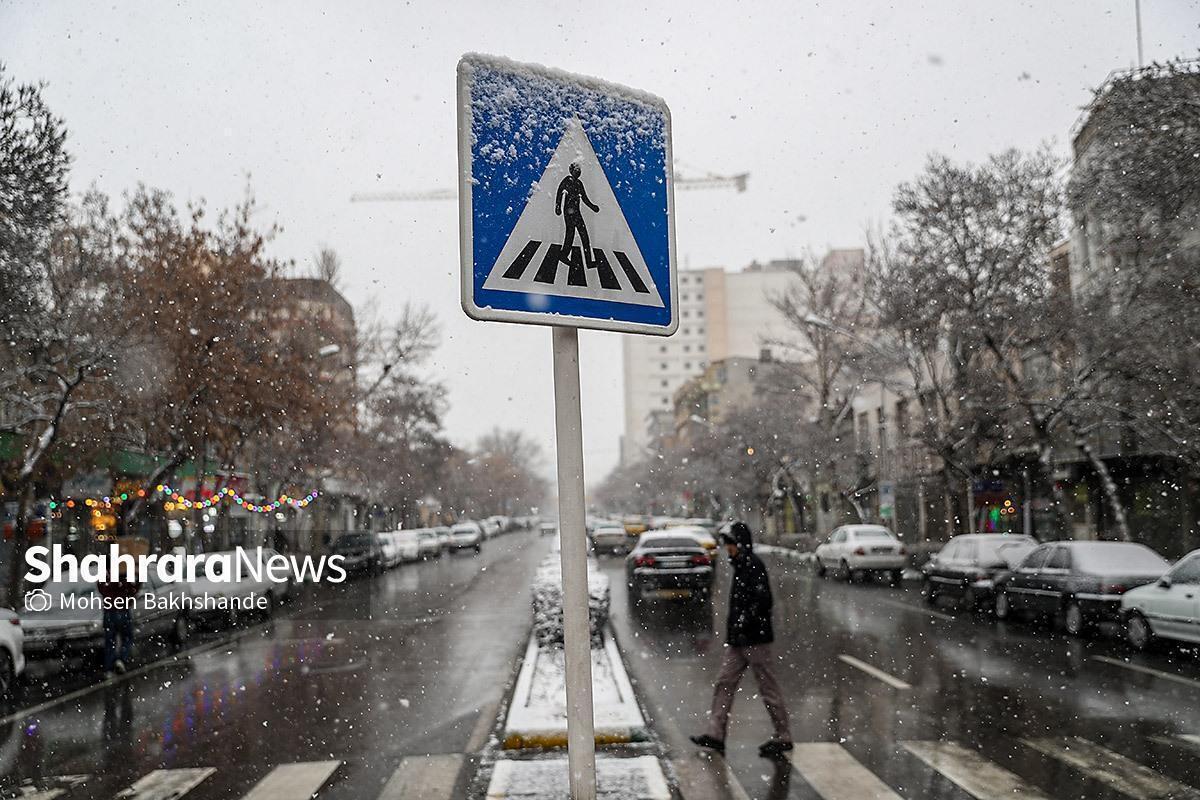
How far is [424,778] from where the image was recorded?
25.4 ft

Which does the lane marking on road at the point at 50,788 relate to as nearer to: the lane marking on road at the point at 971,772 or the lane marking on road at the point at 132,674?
the lane marking on road at the point at 132,674

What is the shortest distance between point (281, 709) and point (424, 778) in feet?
13.8

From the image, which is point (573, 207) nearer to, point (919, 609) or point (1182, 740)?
point (1182, 740)

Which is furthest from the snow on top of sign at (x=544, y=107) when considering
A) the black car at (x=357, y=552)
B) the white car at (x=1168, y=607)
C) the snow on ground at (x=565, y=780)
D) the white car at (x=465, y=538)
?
the white car at (x=465, y=538)

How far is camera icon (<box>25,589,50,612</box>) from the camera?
15.2m

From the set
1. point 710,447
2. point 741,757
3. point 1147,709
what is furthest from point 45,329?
point 710,447

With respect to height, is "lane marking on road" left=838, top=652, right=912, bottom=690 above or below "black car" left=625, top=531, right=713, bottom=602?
below

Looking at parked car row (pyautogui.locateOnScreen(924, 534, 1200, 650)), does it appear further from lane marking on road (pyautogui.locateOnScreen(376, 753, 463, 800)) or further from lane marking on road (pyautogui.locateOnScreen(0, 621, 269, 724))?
lane marking on road (pyautogui.locateOnScreen(0, 621, 269, 724))

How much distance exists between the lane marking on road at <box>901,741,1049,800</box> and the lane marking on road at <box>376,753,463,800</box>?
12.1 ft

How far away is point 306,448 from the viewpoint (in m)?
33.4

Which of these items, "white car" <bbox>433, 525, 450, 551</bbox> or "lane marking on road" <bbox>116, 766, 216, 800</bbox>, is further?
"white car" <bbox>433, 525, 450, 551</bbox>

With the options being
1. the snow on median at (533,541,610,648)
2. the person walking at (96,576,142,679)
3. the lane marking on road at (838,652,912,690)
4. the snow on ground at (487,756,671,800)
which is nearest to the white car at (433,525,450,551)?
the person walking at (96,576,142,679)

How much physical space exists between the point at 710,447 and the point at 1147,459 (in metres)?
33.2

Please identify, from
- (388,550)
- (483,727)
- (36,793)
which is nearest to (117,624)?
(36,793)
